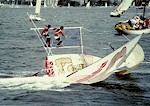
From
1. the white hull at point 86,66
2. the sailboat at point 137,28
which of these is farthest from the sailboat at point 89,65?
the sailboat at point 137,28

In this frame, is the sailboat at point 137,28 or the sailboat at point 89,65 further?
the sailboat at point 137,28

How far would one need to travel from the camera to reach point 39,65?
4278 centimetres

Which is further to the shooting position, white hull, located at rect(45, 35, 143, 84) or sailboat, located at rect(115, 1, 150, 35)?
sailboat, located at rect(115, 1, 150, 35)

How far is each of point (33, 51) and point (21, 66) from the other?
12.3 metres

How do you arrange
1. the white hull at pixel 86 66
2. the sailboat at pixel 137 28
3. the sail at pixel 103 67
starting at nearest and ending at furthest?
the sail at pixel 103 67, the white hull at pixel 86 66, the sailboat at pixel 137 28

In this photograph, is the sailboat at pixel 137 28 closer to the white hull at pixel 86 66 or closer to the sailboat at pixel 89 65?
the sailboat at pixel 89 65

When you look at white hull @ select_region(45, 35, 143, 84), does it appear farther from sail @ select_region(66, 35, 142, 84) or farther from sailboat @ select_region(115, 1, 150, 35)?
sailboat @ select_region(115, 1, 150, 35)

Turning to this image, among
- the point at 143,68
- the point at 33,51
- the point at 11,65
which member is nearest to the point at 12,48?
the point at 33,51

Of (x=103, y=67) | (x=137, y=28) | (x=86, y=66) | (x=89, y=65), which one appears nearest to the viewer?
(x=103, y=67)

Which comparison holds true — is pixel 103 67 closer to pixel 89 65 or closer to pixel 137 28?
pixel 89 65

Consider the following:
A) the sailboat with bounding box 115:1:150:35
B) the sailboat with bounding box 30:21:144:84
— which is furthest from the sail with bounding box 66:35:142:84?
the sailboat with bounding box 115:1:150:35

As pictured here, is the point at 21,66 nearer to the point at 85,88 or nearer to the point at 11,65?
the point at 11,65

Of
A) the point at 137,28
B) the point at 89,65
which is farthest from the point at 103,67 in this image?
the point at 137,28

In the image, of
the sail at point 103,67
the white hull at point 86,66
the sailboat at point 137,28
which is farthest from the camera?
the sailboat at point 137,28
